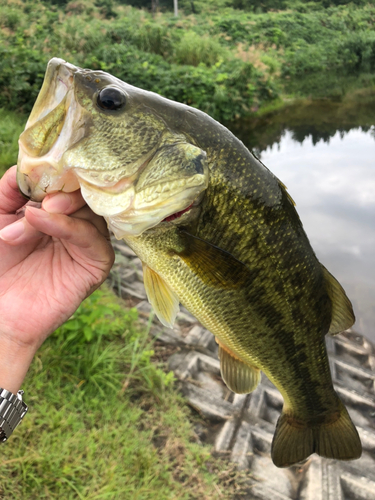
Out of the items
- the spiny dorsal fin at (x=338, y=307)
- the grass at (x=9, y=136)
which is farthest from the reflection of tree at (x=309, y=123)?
the spiny dorsal fin at (x=338, y=307)

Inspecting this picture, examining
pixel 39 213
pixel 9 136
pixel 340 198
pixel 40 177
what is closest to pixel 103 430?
pixel 39 213

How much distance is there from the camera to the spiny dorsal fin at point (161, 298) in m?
1.69

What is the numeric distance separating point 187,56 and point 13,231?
40.0 ft

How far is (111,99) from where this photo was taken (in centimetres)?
140

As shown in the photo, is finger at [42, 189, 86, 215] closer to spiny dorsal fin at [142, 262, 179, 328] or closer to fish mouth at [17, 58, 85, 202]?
fish mouth at [17, 58, 85, 202]

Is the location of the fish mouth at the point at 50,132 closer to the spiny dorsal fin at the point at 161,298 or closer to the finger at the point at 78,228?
the finger at the point at 78,228

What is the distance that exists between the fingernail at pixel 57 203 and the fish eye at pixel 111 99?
0.36 meters

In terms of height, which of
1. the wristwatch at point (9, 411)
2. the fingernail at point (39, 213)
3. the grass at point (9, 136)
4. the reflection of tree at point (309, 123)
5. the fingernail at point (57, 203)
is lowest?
the wristwatch at point (9, 411)

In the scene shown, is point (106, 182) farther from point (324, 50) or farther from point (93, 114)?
point (324, 50)

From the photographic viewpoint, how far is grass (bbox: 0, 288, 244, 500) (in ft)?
7.62

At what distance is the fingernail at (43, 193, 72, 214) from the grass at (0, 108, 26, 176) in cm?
399

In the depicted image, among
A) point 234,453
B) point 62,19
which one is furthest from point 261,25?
point 234,453

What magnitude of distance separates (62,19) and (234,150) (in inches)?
618

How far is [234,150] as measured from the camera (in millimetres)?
1493
